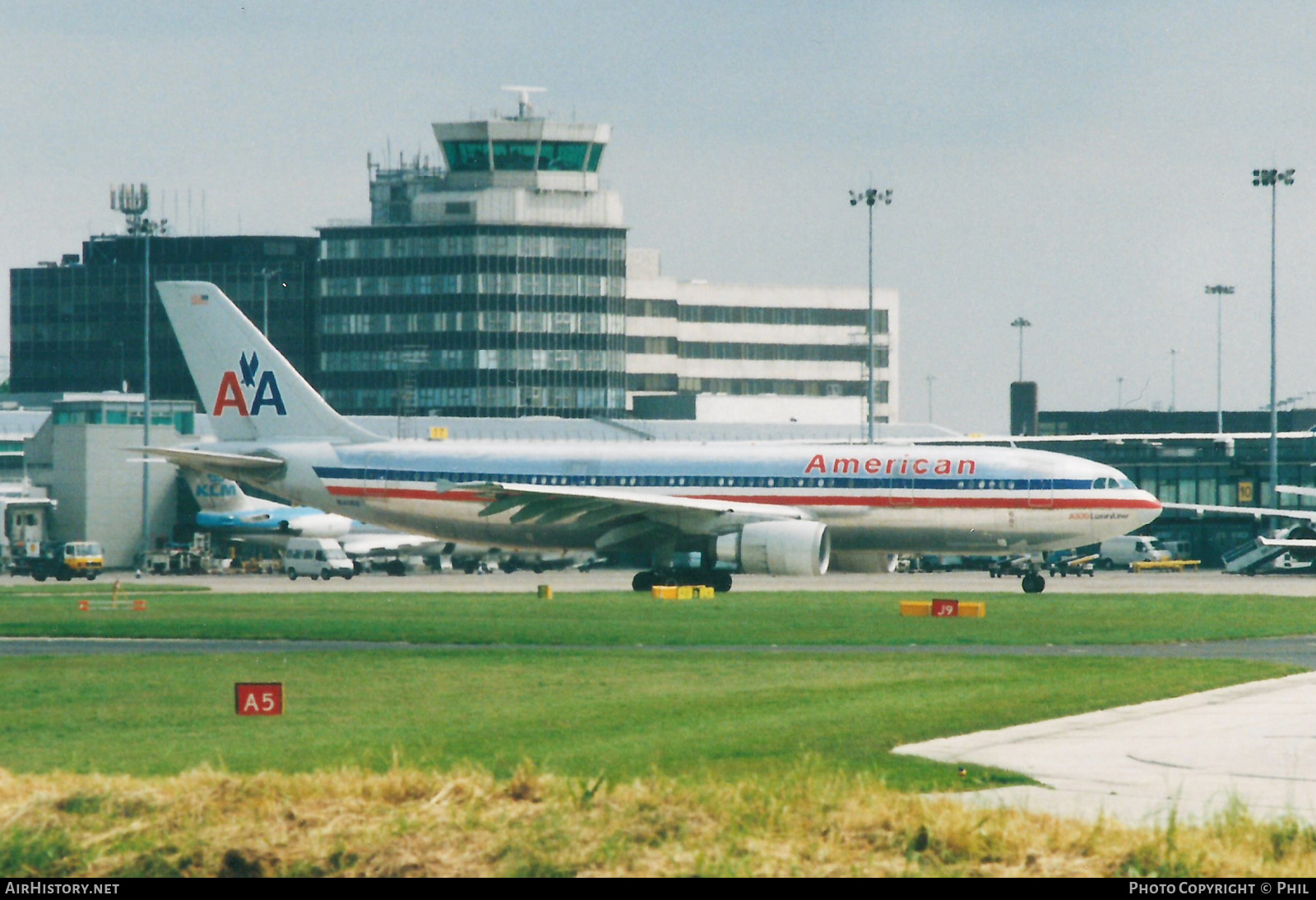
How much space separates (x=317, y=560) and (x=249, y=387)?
2844 centimetres

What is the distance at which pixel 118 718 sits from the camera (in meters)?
25.3

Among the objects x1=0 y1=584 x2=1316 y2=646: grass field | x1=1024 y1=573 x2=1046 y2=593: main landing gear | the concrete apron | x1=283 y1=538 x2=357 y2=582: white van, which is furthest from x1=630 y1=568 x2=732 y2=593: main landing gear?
the concrete apron

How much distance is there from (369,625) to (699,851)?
108ft

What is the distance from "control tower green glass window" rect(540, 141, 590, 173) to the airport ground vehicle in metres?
96.2

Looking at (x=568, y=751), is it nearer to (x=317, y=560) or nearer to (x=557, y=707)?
(x=557, y=707)

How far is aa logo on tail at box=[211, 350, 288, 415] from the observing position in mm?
71312

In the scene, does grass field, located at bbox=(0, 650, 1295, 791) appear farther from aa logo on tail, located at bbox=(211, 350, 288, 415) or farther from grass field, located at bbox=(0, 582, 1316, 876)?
aa logo on tail, located at bbox=(211, 350, 288, 415)

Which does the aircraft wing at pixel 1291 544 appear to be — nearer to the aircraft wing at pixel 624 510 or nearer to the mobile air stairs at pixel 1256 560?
the mobile air stairs at pixel 1256 560

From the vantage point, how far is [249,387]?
234ft

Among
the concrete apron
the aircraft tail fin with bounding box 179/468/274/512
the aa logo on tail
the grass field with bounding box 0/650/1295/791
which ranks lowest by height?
the grass field with bounding box 0/650/1295/791

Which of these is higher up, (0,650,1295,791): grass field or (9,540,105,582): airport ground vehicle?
(0,650,1295,791): grass field

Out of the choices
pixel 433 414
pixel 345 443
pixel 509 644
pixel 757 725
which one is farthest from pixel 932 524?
pixel 433 414

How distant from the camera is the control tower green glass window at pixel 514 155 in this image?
18412cm
